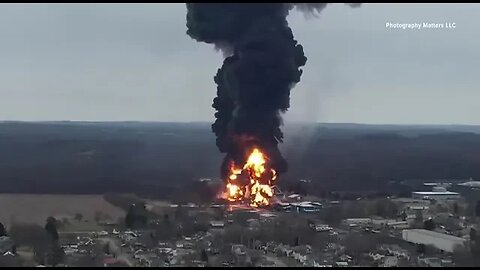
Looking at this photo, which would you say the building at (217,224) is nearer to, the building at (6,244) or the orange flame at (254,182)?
the orange flame at (254,182)

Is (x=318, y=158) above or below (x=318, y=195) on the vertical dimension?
above

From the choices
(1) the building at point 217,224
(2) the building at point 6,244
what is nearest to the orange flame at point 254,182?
(1) the building at point 217,224

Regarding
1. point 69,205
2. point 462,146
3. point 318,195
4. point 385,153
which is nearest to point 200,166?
point 318,195

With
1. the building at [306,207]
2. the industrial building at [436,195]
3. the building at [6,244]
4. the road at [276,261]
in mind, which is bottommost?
the road at [276,261]

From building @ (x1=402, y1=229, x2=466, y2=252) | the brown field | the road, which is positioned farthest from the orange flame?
the road

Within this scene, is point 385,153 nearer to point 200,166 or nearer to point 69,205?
point 200,166

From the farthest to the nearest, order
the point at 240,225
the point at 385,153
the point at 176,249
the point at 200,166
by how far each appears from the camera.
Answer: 1. the point at 385,153
2. the point at 200,166
3. the point at 240,225
4. the point at 176,249

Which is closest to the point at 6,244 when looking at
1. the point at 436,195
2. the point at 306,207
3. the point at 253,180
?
the point at 253,180
